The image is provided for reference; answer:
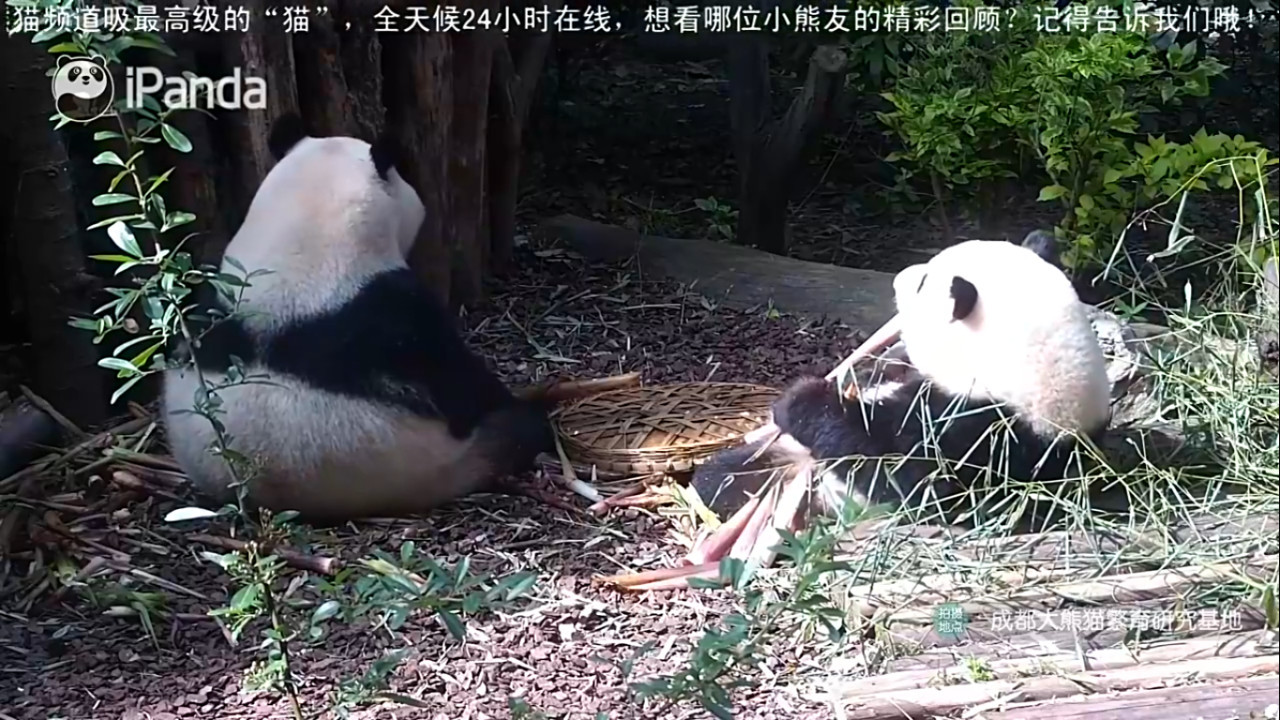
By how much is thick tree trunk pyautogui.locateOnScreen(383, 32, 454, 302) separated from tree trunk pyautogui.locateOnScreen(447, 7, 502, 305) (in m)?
0.01

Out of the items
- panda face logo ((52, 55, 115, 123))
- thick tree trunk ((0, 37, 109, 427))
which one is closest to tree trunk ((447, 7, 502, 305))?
panda face logo ((52, 55, 115, 123))

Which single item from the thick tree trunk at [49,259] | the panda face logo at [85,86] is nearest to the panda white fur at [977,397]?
the panda face logo at [85,86]

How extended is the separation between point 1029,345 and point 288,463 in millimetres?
1108

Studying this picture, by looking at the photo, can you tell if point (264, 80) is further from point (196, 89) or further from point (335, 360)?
point (335, 360)

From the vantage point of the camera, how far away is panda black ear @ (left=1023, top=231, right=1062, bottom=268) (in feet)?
7.06

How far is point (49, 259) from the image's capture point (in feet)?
7.97

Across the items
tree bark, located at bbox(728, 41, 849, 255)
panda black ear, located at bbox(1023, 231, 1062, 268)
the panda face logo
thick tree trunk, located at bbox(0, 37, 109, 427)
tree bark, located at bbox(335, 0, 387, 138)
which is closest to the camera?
the panda face logo

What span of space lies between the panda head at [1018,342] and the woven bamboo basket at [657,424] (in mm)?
351

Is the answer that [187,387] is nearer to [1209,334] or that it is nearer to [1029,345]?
[1029,345]

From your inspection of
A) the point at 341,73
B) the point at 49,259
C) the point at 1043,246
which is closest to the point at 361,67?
the point at 341,73

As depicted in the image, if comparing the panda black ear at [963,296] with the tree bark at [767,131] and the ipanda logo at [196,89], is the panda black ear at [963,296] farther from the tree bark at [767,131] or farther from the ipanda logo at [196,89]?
the ipanda logo at [196,89]

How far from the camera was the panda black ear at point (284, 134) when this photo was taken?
209 centimetres

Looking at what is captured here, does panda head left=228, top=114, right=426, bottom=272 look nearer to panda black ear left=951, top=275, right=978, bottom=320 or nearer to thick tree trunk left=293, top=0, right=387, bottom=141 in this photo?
thick tree trunk left=293, top=0, right=387, bottom=141

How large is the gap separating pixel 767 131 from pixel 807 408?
1.77 feet
